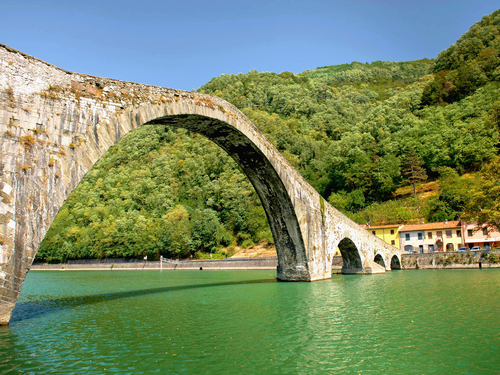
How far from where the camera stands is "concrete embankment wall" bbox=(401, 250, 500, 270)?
1214 inches

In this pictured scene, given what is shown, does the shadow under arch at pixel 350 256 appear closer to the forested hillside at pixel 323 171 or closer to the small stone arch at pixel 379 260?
the small stone arch at pixel 379 260

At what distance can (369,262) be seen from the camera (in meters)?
29.1

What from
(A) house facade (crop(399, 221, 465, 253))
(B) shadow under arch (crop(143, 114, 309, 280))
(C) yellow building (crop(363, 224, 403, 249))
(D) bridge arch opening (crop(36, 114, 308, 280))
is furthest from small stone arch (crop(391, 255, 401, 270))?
(D) bridge arch opening (crop(36, 114, 308, 280))

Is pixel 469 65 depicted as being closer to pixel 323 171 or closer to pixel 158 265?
pixel 323 171

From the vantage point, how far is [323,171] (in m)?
68.4

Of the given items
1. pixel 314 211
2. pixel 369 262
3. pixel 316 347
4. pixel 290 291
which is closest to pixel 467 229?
pixel 369 262

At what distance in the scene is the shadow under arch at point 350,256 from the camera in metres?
27.4

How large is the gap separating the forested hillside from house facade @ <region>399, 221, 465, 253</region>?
5.06 m

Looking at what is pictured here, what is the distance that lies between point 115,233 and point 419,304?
5459 cm

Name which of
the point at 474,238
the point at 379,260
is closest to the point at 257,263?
the point at 379,260

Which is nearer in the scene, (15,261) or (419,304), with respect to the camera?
(15,261)

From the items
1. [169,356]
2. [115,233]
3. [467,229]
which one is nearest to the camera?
[169,356]

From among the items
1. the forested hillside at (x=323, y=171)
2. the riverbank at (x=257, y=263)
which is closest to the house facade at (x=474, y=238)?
the forested hillside at (x=323, y=171)

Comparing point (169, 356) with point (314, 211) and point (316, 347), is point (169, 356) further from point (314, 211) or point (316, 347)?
point (314, 211)
